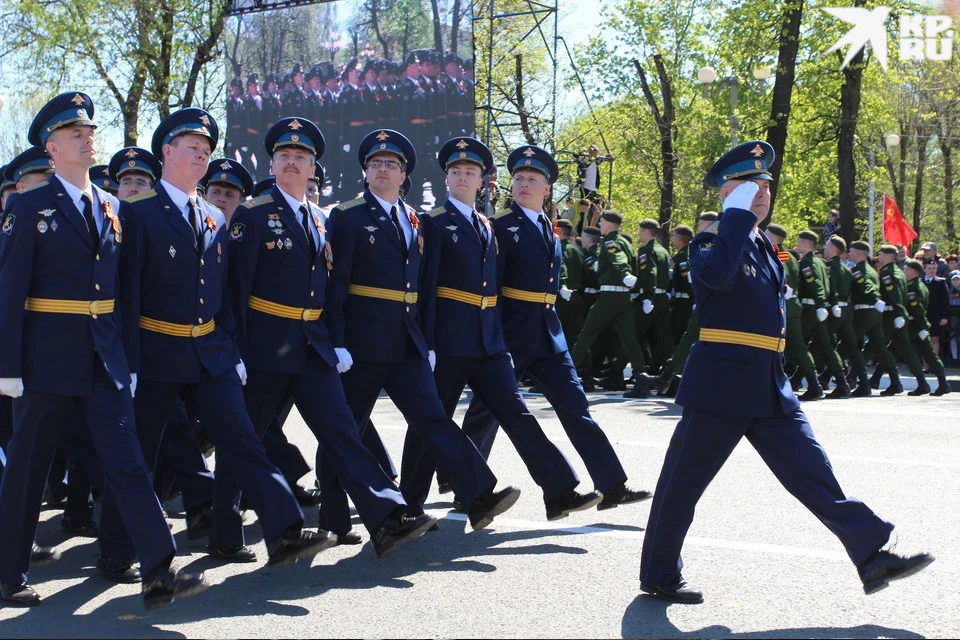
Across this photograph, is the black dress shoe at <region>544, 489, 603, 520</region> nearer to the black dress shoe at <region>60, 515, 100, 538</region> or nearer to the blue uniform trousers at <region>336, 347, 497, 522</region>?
the blue uniform trousers at <region>336, 347, 497, 522</region>

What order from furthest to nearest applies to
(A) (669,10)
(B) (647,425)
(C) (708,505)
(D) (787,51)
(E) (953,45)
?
(A) (669,10)
(E) (953,45)
(D) (787,51)
(B) (647,425)
(C) (708,505)

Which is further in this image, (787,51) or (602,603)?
(787,51)

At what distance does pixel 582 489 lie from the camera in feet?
26.5

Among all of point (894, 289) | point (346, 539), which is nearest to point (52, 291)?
point (346, 539)

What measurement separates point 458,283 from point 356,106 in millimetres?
17236

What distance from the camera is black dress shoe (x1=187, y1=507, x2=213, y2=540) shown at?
6.61 metres

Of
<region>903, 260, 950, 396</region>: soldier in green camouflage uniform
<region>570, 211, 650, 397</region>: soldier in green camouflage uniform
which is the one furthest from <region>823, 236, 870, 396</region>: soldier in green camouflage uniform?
<region>570, 211, 650, 397</region>: soldier in green camouflage uniform

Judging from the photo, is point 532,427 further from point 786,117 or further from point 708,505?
point 786,117

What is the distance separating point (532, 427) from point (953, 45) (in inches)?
1211

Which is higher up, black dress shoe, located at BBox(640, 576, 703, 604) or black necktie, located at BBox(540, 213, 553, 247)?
black necktie, located at BBox(540, 213, 553, 247)

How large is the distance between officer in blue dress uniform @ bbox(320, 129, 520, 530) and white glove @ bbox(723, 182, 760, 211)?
6.29ft

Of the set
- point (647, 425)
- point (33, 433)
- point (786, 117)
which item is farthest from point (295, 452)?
point (786, 117)

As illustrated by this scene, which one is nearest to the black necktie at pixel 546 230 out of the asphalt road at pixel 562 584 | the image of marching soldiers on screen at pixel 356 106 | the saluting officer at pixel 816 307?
the asphalt road at pixel 562 584

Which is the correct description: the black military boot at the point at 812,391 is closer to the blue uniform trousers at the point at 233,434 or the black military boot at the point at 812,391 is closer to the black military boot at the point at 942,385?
the black military boot at the point at 942,385
